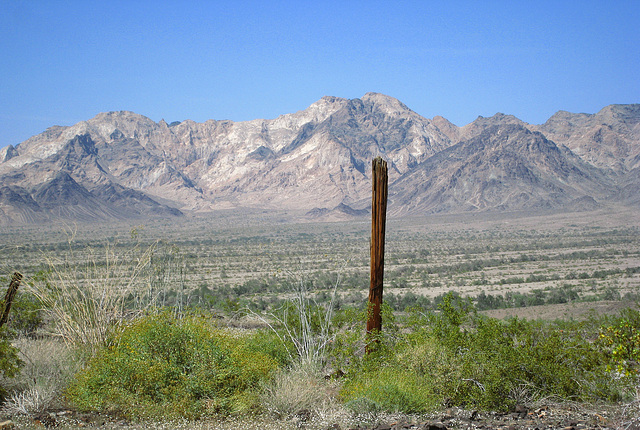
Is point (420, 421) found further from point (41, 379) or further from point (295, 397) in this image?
point (41, 379)

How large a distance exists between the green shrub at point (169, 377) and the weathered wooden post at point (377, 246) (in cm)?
208

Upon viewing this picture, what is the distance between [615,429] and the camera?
6281 millimetres

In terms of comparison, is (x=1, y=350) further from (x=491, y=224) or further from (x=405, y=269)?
(x=491, y=224)

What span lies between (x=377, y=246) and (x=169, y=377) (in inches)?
151

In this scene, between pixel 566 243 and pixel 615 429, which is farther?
pixel 566 243

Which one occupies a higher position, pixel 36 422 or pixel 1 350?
pixel 1 350

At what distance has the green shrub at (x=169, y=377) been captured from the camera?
24.0ft

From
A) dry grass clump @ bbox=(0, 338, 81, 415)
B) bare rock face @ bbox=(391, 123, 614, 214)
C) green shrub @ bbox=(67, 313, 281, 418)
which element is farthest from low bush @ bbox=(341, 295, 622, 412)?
bare rock face @ bbox=(391, 123, 614, 214)

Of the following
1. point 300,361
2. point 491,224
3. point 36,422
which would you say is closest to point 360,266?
point 300,361

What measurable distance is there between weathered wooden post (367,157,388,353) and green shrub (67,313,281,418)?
208 centimetres

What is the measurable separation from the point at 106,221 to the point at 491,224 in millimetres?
86910

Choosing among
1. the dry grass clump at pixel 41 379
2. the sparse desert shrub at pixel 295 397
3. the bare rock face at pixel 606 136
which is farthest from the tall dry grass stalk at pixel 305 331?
the bare rock face at pixel 606 136

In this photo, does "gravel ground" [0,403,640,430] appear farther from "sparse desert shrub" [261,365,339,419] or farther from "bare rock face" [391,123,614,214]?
"bare rock face" [391,123,614,214]

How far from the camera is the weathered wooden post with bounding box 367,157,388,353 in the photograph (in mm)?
9016
